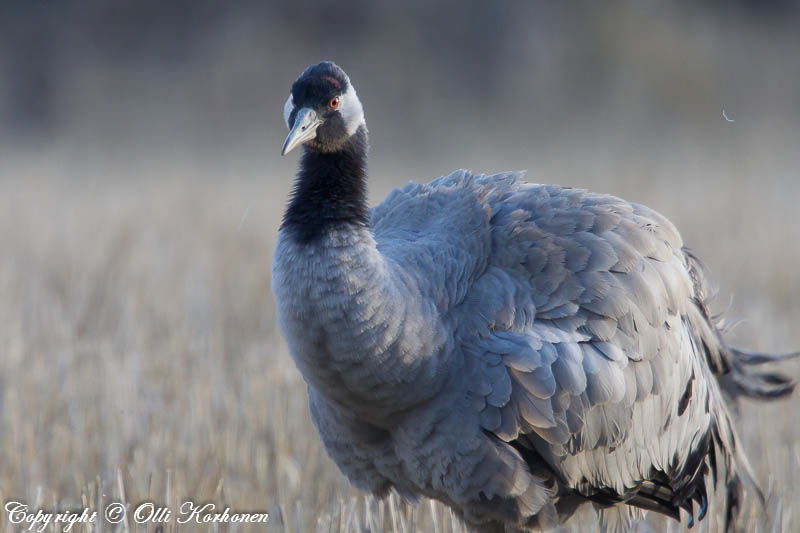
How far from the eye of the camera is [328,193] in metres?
3.53

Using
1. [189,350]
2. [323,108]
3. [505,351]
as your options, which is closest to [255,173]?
[189,350]

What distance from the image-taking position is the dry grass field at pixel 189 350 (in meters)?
4.44

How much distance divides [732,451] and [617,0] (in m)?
17.7

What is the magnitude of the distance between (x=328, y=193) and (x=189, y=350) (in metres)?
3.27

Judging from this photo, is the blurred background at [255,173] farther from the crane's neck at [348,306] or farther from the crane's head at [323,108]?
the crane's head at [323,108]

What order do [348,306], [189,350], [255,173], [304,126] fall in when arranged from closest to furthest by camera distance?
[348,306], [304,126], [189,350], [255,173]

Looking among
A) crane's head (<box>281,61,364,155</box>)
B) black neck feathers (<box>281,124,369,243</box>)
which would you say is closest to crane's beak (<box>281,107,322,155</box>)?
crane's head (<box>281,61,364,155</box>)

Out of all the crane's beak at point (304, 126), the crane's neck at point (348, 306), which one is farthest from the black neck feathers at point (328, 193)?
the crane's beak at point (304, 126)

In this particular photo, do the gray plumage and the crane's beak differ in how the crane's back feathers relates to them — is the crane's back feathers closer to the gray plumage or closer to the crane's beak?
the gray plumage

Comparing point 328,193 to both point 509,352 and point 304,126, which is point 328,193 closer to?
point 304,126

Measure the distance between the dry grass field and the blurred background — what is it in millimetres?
25

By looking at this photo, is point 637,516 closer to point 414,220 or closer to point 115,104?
point 414,220

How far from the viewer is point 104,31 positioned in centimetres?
2177

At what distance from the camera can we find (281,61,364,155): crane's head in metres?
3.55
